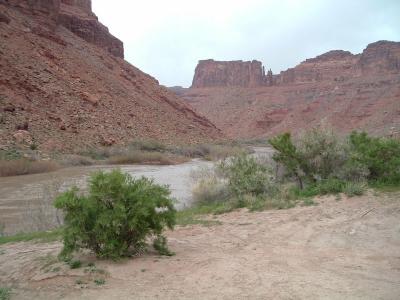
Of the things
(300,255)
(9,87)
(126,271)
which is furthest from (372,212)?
(9,87)

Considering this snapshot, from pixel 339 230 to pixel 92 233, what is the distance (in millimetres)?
4184

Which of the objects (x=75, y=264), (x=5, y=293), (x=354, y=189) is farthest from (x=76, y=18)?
(x=5, y=293)

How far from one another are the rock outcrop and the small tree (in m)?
55.3

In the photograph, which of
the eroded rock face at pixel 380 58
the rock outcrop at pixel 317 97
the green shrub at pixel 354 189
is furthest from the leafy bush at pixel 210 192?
the eroded rock face at pixel 380 58

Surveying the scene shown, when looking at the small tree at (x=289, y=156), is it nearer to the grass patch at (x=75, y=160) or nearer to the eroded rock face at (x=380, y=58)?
the grass patch at (x=75, y=160)

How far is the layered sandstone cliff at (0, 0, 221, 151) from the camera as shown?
2952 centimetres

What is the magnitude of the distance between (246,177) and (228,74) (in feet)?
384

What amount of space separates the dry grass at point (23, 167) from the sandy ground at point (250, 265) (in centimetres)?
1467

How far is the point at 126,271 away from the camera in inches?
239

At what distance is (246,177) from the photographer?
454 inches

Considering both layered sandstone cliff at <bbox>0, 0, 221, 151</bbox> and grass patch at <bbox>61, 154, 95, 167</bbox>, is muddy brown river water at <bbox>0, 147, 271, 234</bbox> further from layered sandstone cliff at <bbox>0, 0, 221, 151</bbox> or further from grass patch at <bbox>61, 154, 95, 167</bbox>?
layered sandstone cliff at <bbox>0, 0, 221, 151</bbox>

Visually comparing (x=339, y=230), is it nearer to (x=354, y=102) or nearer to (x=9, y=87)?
(x=9, y=87)

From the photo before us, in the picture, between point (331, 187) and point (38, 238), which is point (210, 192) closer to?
point (331, 187)

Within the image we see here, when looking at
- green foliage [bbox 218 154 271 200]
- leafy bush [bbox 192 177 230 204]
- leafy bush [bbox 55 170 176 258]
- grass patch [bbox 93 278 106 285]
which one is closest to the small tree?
green foliage [bbox 218 154 271 200]
